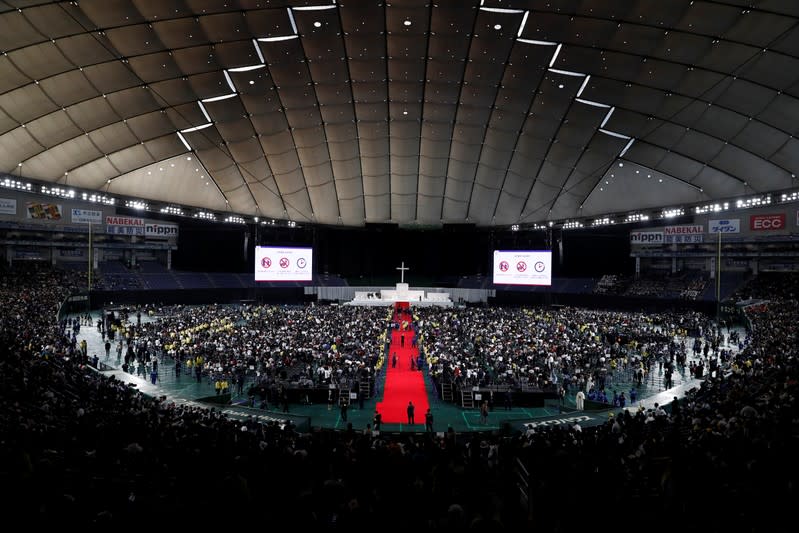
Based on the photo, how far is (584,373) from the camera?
2448 centimetres

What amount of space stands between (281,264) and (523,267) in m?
23.9

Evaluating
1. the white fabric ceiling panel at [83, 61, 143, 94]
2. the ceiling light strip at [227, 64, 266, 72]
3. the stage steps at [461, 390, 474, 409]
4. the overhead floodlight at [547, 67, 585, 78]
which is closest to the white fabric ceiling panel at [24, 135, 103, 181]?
the white fabric ceiling panel at [83, 61, 143, 94]

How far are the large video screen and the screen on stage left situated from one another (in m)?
19.4

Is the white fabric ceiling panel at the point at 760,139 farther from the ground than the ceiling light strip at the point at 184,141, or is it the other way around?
the ceiling light strip at the point at 184,141

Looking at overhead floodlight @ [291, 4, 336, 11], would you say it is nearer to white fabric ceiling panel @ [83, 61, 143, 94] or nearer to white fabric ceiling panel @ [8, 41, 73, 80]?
white fabric ceiling panel @ [83, 61, 143, 94]

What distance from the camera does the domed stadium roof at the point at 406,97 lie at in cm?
2264

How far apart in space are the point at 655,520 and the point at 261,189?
44574 mm

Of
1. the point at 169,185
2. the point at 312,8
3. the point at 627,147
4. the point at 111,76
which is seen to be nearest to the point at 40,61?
the point at 111,76

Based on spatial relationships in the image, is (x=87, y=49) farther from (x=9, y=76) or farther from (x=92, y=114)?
(x=92, y=114)

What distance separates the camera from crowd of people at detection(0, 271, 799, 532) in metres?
5.36


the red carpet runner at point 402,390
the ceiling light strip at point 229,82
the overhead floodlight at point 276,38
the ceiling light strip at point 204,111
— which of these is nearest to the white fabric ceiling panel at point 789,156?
the red carpet runner at point 402,390

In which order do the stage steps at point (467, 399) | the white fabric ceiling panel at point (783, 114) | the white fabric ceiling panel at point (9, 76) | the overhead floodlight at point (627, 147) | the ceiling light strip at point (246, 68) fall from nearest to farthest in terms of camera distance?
the stage steps at point (467, 399) < the white fabric ceiling panel at point (9, 76) < the white fabric ceiling panel at point (783, 114) < the ceiling light strip at point (246, 68) < the overhead floodlight at point (627, 147)

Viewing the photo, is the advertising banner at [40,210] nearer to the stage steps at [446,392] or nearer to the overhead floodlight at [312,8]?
the overhead floodlight at [312,8]

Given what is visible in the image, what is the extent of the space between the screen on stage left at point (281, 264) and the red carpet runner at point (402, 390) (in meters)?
17.0
